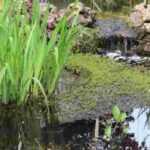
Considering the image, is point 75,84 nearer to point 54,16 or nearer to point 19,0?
point 19,0

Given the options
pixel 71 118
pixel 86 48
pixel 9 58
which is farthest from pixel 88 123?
pixel 86 48

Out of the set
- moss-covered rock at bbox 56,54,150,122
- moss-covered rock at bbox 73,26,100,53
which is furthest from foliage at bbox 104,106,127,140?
moss-covered rock at bbox 73,26,100,53

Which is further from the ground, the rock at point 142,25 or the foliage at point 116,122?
the rock at point 142,25

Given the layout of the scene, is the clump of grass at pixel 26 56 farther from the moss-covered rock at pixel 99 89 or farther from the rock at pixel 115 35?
the rock at pixel 115 35

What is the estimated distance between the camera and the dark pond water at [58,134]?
4488 mm

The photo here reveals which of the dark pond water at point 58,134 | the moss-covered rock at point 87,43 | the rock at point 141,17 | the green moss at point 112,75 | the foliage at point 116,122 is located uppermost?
the rock at point 141,17

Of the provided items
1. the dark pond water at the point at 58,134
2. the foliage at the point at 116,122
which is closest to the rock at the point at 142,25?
the dark pond water at the point at 58,134

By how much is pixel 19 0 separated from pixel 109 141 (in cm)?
167

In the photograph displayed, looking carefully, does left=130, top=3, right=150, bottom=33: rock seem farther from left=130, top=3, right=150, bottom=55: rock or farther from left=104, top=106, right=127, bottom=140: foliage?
left=104, top=106, right=127, bottom=140: foliage

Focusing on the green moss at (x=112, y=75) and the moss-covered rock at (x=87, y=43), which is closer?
the green moss at (x=112, y=75)

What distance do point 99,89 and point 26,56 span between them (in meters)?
1.05

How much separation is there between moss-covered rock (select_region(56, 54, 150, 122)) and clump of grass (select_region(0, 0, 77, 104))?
292 mm

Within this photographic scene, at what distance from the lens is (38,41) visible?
5070mm

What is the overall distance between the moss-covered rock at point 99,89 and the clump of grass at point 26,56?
29 cm
